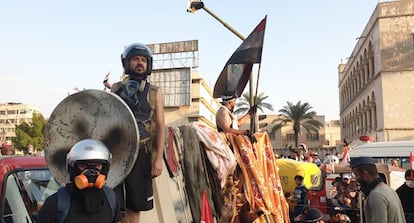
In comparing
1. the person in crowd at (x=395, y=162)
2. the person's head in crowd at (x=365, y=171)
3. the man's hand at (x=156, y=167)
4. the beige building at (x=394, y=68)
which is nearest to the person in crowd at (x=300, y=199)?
the person in crowd at (x=395, y=162)

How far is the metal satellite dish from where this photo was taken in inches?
113

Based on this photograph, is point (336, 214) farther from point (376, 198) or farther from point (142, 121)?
point (142, 121)

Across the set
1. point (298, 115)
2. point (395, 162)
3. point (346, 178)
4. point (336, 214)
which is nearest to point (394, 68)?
point (298, 115)

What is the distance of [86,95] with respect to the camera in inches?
116

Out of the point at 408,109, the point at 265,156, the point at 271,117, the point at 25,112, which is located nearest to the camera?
the point at 265,156

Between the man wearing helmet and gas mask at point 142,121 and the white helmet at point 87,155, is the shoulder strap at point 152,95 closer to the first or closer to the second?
the man wearing helmet and gas mask at point 142,121

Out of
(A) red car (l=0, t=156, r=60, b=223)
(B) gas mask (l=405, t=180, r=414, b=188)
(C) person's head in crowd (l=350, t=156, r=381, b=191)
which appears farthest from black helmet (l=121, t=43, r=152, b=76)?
(B) gas mask (l=405, t=180, r=414, b=188)

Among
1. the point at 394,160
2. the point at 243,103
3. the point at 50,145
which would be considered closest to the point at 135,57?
the point at 50,145

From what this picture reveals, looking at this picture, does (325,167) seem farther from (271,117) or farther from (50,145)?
(271,117)

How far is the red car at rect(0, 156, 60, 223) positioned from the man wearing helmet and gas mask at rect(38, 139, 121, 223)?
1.84 ft

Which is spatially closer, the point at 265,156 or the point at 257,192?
the point at 257,192

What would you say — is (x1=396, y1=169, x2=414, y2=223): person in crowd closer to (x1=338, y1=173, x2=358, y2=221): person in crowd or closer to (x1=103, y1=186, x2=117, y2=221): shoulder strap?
(x1=338, y1=173, x2=358, y2=221): person in crowd

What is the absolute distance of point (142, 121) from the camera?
333cm

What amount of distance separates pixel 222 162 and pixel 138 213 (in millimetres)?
1530
